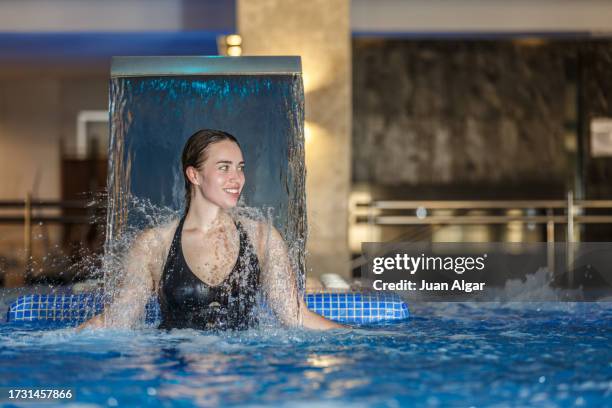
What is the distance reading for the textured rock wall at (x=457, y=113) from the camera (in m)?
7.62

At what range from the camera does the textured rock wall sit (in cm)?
762

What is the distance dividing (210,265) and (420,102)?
176 inches

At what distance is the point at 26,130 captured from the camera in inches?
489

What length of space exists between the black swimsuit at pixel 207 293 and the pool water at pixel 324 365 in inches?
3.6

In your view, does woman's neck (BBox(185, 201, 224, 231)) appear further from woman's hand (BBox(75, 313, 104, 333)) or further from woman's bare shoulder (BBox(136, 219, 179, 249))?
woman's hand (BBox(75, 313, 104, 333))

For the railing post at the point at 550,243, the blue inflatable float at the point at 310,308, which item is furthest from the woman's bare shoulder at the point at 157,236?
the railing post at the point at 550,243

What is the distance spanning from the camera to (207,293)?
3543 millimetres

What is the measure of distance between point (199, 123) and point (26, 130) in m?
9.36

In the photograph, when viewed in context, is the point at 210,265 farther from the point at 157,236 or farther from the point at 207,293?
the point at 157,236

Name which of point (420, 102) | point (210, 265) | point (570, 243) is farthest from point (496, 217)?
point (210, 265)

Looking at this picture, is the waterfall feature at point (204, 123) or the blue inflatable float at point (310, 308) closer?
the waterfall feature at point (204, 123)

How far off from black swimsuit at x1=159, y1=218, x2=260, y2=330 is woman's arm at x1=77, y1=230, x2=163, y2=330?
61 mm

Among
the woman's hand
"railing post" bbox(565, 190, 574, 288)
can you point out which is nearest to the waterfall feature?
the woman's hand

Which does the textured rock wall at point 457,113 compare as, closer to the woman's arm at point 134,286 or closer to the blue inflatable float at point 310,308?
the blue inflatable float at point 310,308
